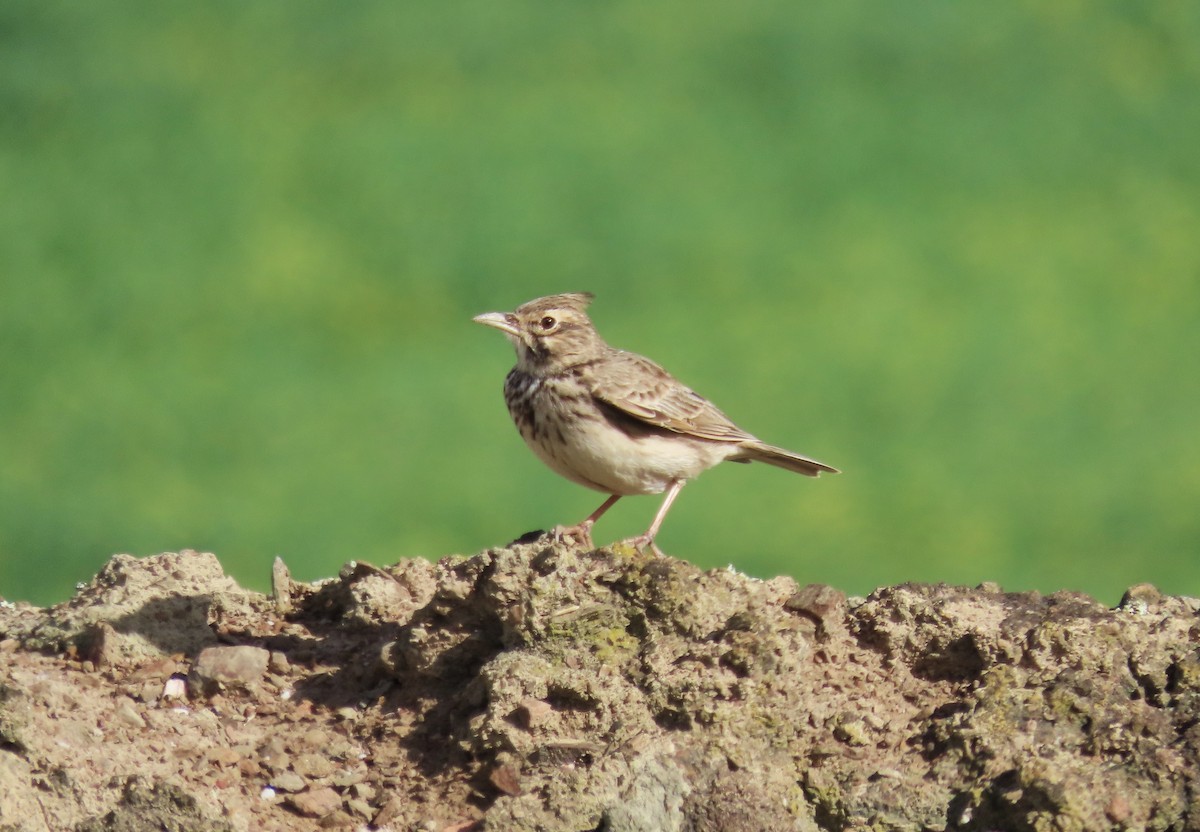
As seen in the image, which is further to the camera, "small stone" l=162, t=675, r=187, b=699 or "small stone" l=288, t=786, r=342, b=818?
"small stone" l=162, t=675, r=187, b=699

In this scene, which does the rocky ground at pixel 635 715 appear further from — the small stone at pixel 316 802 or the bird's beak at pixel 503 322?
the bird's beak at pixel 503 322

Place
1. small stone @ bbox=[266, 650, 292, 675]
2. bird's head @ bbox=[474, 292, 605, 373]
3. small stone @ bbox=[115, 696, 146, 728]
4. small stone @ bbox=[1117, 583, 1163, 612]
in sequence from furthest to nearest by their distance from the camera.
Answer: bird's head @ bbox=[474, 292, 605, 373]
small stone @ bbox=[266, 650, 292, 675]
small stone @ bbox=[1117, 583, 1163, 612]
small stone @ bbox=[115, 696, 146, 728]

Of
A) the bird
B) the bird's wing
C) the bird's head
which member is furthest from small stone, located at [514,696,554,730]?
the bird's head

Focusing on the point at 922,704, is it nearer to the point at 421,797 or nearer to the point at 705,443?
the point at 421,797

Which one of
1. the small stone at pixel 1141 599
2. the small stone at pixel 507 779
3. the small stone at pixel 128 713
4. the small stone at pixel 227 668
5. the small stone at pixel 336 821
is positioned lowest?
the small stone at pixel 336 821

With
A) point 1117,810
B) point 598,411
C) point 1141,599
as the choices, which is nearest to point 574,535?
point 598,411

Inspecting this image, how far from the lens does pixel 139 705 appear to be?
5.36 metres

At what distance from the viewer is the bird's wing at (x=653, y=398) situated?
753 cm

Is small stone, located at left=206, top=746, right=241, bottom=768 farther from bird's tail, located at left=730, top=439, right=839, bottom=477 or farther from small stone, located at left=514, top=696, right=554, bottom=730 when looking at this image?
bird's tail, located at left=730, top=439, right=839, bottom=477

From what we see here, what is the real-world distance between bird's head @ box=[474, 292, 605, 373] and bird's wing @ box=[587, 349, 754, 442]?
128 millimetres

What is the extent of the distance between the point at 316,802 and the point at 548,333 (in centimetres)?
327

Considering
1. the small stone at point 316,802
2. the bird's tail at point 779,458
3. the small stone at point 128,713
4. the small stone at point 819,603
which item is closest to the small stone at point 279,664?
the small stone at point 128,713

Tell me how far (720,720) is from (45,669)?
2.20m

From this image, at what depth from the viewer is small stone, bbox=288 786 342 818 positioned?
4816mm
